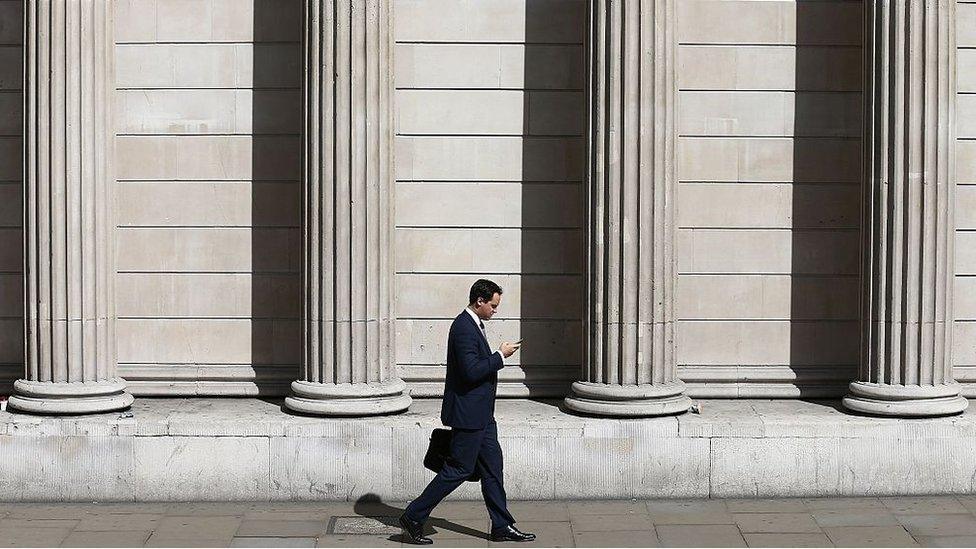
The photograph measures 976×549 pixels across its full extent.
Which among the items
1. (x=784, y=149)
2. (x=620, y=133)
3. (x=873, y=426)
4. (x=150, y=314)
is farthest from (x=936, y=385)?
(x=150, y=314)

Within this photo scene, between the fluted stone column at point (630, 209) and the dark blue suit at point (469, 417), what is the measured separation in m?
1.98

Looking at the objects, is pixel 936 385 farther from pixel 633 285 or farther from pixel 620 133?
pixel 620 133

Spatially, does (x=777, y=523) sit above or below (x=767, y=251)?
below

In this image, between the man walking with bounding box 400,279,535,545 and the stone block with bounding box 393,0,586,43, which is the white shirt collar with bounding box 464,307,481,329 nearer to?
the man walking with bounding box 400,279,535,545

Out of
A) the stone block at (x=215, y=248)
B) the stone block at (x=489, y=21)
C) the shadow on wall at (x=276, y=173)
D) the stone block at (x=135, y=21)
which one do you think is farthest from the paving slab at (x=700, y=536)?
the stone block at (x=135, y=21)

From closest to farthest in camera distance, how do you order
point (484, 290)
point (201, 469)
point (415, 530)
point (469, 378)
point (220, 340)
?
point (469, 378)
point (484, 290)
point (415, 530)
point (201, 469)
point (220, 340)

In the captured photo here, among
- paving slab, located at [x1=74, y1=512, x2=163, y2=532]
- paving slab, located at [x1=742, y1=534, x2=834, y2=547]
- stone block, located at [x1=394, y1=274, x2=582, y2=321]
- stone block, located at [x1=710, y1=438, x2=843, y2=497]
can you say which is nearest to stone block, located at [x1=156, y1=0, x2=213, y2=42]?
stone block, located at [x1=394, y1=274, x2=582, y2=321]

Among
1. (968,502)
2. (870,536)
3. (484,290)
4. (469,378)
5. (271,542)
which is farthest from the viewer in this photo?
(968,502)

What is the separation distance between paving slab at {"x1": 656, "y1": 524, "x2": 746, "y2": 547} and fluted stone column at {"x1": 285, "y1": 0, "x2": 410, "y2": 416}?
109 inches

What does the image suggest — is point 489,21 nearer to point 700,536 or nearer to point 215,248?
point 215,248

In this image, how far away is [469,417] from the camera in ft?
31.2

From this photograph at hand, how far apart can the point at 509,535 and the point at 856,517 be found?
2996mm

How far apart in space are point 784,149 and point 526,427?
12.2ft

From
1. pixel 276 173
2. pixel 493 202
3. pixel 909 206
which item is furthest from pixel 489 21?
pixel 909 206
